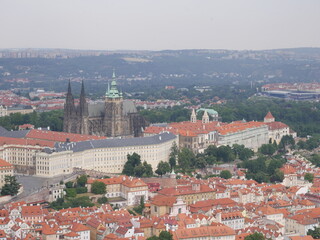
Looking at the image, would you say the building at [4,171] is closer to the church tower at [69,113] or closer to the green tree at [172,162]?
the green tree at [172,162]

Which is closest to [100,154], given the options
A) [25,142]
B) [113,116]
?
[25,142]

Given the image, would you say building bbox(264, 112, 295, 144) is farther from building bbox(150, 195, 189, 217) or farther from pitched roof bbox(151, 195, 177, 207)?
building bbox(150, 195, 189, 217)

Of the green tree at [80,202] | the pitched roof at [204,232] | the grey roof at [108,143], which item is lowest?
the green tree at [80,202]

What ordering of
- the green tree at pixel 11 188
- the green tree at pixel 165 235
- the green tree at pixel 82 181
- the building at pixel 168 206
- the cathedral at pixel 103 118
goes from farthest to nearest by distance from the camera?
A: the cathedral at pixel 103 118
the green tree at pixel 82 181
the green tree at pixel 11 188
the building at pixel 168 206
the green tree at pixel 165 235

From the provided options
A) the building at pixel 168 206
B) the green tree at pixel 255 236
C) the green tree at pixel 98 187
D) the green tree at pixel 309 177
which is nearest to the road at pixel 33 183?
the green tree at pixel 98 187

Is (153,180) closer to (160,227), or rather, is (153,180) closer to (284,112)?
(160,227)

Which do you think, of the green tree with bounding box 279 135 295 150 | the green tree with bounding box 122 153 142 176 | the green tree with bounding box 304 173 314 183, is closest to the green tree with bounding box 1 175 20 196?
the green tree with bounding box 122 153 142 176
